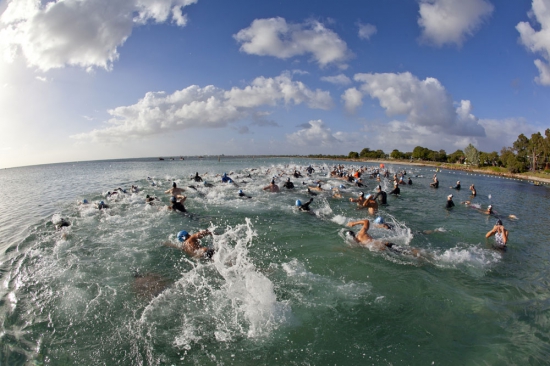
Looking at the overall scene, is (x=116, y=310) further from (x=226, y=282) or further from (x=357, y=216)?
(x=357, y=216)

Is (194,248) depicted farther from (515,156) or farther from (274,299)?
(515,156)

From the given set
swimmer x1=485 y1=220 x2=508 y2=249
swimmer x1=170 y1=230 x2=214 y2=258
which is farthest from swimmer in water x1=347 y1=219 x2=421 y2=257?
swimmer x1=170 y1=230 x2=214 y2=258

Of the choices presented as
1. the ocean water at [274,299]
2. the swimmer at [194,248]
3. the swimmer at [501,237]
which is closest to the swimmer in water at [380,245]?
the ocean water at [274,299]

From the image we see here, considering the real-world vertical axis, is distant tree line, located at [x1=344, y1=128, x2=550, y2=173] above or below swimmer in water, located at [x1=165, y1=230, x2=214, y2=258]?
above

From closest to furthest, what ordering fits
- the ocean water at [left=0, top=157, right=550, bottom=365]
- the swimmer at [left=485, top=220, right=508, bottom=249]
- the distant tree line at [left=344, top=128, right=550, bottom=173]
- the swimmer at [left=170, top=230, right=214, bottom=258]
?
the ocean water at [left=0, top=157, right=550, bottom=365] < the swimmer at [left=170, top=230, right=214, bottom=258] < the swimmer at [left=485, top=220, right=508, bottom=249] < the distant tree line at [left=344, top=128, right=550, bottom=173]

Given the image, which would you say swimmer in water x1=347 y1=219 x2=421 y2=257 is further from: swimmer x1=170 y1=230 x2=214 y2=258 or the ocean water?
swimmer x1=170 y1=230 x2=214 y2=258

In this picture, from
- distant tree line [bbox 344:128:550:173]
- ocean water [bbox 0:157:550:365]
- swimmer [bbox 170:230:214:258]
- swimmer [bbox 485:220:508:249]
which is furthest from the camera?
distant tree line [bbox 344:128:550:173]

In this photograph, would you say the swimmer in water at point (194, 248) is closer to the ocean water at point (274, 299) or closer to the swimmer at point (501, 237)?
the ocean water at point (274, 299)

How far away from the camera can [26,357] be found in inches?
195

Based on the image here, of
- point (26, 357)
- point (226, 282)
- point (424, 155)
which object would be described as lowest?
point (26, 357)

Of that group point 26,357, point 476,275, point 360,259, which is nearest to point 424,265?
point 476,275

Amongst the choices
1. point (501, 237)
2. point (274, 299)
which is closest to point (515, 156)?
point (501, 237)

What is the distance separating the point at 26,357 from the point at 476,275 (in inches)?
452

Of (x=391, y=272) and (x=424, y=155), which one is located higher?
(x=424, y=155)
